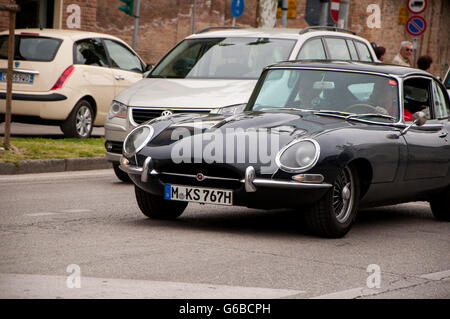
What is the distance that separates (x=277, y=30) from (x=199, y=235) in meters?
6.15

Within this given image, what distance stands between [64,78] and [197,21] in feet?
74.7

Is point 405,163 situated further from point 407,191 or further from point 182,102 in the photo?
point 182,102

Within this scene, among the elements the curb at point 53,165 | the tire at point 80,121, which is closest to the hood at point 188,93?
the curb at point 53,165

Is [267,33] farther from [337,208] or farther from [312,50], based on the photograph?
[337,208]

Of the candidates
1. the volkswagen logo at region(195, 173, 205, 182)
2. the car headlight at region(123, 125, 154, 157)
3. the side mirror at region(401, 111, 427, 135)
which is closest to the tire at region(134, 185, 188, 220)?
the car headlight at region(123, 125, 154, 157)

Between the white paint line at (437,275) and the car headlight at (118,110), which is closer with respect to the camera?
the white paint line at (437,275)

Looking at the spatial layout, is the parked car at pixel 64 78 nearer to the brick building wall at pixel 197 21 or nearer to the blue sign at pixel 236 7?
the brick building wall at pixel 197 21

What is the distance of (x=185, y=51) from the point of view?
13.1 m

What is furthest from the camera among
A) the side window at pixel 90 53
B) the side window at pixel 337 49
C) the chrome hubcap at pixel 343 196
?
the side window at pixel 90 53

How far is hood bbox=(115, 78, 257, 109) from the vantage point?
11469 millimetres

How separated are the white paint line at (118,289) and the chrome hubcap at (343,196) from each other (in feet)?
7.57

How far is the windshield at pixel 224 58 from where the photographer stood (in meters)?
12.6
